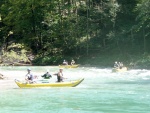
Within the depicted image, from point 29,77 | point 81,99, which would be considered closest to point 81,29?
point 29,77

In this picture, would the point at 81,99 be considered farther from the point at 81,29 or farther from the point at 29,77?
the point at 81,29

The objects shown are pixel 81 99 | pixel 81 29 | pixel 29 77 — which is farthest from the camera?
pixel 81 29

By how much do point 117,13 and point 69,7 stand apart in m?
7.05

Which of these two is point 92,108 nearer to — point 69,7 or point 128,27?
point 128,27

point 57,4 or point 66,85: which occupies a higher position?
point 57,4

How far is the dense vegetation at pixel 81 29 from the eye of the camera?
141ft

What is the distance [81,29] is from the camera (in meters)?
45.9

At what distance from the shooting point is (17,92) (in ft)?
69.6

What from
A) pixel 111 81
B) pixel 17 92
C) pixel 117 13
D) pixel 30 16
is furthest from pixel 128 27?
pixel 17 92

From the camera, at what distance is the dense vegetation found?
141ft

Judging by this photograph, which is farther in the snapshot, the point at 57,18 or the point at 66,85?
the point at 57,18

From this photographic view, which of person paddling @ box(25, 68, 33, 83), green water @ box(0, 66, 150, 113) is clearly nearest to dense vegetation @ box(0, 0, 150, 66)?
green water @ box(0, 66, 150, 113)

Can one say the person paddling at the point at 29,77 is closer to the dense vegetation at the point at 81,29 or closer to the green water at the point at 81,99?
the green water at the point at 81,99

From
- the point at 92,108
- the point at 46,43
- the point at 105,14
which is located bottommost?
the point at 92,108
